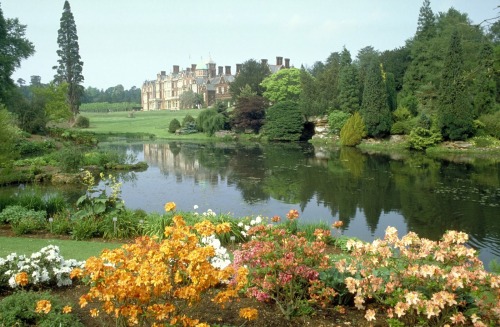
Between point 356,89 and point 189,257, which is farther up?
point 356,89

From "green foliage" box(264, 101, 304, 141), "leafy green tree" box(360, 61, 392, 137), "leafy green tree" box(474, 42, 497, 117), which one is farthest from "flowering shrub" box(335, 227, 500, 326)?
"green foliage" box(264, 101, 304, 141)

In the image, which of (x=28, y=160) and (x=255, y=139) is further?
(x=255, y=139)

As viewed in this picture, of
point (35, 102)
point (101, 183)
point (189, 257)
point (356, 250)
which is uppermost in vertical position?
point (35, 102)

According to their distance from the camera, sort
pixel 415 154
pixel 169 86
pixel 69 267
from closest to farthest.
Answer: pixel 69 267
pixel 415 154
pixel 169 86

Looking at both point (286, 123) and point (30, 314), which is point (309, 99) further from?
point (30, 314)

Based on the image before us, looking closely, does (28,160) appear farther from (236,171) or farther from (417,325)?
(417,325)

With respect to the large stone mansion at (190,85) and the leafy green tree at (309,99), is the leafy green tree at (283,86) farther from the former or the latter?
the large stone mansion at (190,85)

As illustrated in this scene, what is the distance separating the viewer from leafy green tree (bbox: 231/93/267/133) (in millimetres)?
47938

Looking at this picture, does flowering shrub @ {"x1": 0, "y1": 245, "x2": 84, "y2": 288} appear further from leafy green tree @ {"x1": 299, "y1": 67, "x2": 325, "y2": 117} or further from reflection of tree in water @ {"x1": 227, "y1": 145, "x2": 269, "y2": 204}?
leafy green tree @ {"x1": 299, "y1": 67, "x2": 325, "y2": 117}

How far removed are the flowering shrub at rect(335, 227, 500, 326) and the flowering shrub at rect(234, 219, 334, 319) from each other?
A: 32 centimetres

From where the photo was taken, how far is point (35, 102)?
125ft

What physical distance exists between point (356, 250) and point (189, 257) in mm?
1955

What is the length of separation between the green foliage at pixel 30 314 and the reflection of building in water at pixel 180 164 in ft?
51.0

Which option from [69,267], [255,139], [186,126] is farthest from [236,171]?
[186,126]
